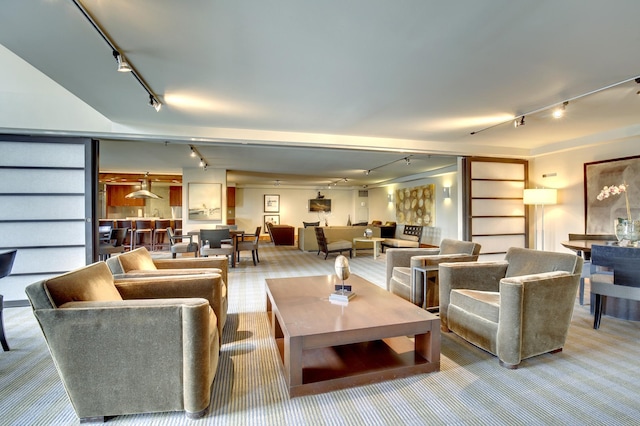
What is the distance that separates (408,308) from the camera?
2.34 meters

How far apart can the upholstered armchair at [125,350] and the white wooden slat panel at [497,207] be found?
5615 millimetres

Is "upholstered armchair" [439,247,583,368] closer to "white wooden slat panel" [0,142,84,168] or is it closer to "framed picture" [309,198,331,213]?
"white wooden slat panel" [0,142,84,168]

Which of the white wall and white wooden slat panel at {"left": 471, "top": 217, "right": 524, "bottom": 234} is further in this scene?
white wooden slat panel at {"left": 471, "top": 217, "right": 524, "bottom": 234}

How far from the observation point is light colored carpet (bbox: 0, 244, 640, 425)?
1.71 metres

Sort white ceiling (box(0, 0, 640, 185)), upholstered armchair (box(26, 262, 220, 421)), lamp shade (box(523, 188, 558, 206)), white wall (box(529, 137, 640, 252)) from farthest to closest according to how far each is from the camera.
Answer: lamp shade (box(523, 188, 558, 206)) → white wall (box(529, 137, 640, 252)) → white ceiling (box(0, 0, 640, 185)) → upholstered armchair (box(26, 262, 220, 421))

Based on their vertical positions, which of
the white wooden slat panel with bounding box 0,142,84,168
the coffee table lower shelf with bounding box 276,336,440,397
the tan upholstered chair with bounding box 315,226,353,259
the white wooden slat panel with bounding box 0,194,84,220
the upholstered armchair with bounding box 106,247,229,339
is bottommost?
the coffee table lower shelf with bounding box 276,336,440,397

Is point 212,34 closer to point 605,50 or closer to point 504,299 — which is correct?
point 504,299

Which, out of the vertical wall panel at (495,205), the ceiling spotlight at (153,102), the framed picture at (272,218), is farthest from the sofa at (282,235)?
the ceiling spotlight at (153,102)

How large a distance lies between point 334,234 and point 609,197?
563 cm

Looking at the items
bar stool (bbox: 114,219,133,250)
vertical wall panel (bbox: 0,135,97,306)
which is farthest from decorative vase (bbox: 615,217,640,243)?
bar stool (bbox: 114,219,133,250)

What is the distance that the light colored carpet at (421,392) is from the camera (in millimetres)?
1714

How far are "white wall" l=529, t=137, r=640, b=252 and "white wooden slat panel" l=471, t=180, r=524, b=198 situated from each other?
0.45 metres

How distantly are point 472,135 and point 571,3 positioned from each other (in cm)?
343

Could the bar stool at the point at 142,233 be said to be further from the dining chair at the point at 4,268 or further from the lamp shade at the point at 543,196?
the lamp shade at the point at 543,196
